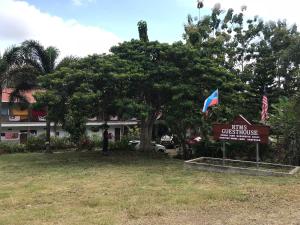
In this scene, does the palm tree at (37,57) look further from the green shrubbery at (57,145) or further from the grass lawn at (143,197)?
the grass lawn at (143,197)

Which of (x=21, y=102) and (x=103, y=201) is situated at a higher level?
(x=21, y=102)

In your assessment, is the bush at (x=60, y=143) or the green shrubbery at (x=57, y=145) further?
the bush at (x=60, y=143)

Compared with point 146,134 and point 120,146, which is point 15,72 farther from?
point 146,134

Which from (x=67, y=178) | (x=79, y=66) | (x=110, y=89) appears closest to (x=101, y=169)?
(x=67, y=178)

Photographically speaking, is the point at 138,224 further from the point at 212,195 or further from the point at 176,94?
the point at 176,94

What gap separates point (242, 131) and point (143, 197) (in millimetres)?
6703

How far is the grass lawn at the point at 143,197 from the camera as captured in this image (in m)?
8.34

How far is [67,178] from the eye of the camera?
13.8 meters

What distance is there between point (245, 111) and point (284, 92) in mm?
8533

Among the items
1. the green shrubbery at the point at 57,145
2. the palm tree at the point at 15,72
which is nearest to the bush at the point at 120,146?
the green shrubbery at the point at 57,145

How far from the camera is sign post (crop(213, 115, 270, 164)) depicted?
1523cm

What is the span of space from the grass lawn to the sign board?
2054 mm

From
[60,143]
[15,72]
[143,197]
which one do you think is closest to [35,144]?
Answer: [60,143]

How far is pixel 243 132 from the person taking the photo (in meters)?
15.7
